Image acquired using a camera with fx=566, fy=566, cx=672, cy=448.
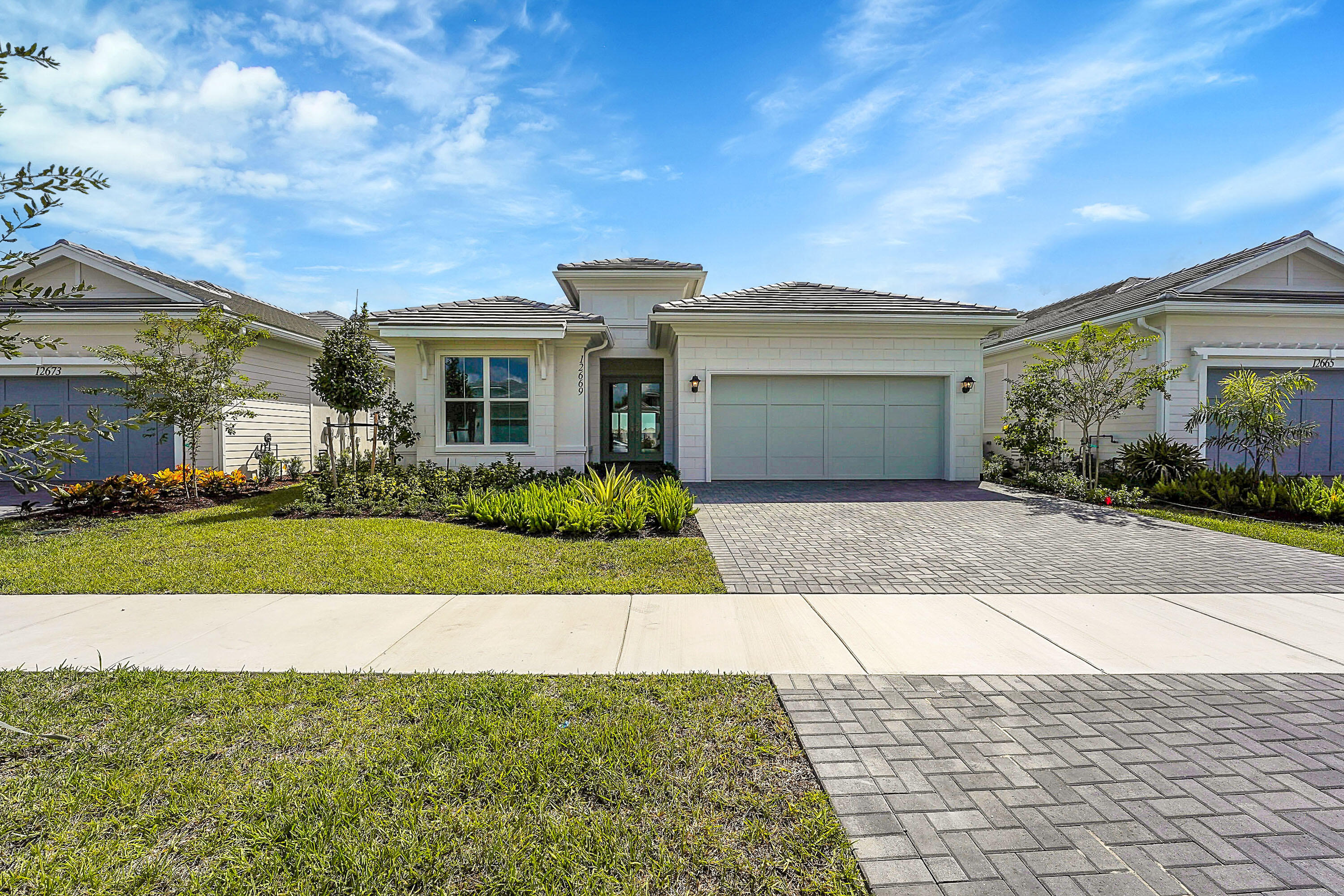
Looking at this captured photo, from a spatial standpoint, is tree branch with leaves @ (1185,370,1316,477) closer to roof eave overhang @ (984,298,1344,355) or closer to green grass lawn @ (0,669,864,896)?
roof eave overhang @ (984,298,1344,355)

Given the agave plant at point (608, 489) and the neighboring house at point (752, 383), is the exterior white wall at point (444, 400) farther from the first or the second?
the agave plant at point (608, 489)

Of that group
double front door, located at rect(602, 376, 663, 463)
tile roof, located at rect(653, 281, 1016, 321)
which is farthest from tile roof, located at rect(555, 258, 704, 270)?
tile roof, located at rect(653, 281, 1016, 321)

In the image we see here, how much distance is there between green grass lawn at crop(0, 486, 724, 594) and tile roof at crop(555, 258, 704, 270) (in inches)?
397

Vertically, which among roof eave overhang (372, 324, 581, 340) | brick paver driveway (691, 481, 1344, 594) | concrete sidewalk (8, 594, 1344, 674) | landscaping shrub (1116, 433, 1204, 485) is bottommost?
concrete sidewalk (8, 594, 1344, 674)

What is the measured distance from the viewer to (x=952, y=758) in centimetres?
250

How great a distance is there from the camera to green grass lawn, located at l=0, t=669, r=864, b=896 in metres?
1.85

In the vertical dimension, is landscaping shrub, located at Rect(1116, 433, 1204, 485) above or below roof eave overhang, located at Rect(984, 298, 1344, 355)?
below

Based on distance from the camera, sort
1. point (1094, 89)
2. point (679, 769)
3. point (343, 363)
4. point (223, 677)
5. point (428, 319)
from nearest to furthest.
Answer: point (679, 769), point (223, 677), point (1094, 89), point (343, 363), point (428, 319)

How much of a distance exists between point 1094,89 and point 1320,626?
778 cm

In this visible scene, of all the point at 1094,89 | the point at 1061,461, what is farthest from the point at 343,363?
the point at 1061,461

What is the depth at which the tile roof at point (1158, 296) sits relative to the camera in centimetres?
1196

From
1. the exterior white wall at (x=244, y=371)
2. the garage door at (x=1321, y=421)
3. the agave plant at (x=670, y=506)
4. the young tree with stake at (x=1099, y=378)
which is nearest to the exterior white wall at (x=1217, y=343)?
the garage door at (x=1321, y=421)

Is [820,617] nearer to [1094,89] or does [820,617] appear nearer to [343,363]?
[343,363]

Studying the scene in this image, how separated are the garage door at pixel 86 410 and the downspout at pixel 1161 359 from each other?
810 inches
